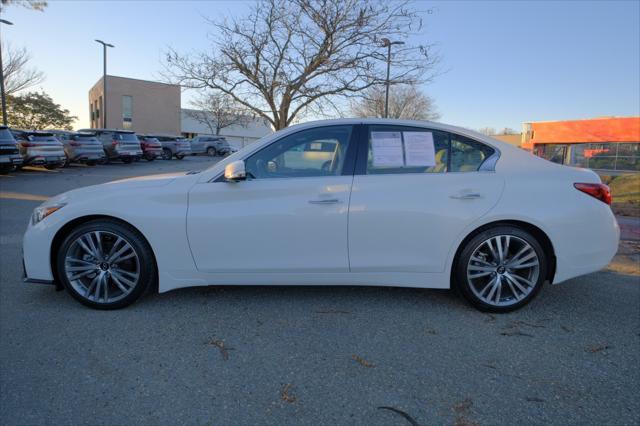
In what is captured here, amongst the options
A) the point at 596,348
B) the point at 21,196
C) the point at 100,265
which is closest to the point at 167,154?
the point at 21,196

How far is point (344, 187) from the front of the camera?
318cm

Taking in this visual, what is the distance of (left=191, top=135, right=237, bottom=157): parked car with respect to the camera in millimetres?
35719

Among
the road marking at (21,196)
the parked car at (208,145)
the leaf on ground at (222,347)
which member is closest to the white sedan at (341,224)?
the leaf on ground at (222,347)

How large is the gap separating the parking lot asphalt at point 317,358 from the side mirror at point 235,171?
1060 millimetres

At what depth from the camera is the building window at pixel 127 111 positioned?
55.6 m

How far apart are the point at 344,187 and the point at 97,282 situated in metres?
2.08

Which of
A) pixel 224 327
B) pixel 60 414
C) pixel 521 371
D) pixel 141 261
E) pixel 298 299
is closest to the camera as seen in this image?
pixel 60 414

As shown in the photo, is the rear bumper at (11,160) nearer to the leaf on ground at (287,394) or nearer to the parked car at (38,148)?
the parked car at (38,148)

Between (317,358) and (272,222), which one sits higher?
(272,222)

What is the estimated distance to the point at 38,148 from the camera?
15469mm

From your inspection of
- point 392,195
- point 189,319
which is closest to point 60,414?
point 189,319

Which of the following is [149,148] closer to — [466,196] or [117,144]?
[117,144]

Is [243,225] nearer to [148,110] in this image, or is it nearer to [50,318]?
[50,318]

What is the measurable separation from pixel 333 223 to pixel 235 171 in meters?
0.84
